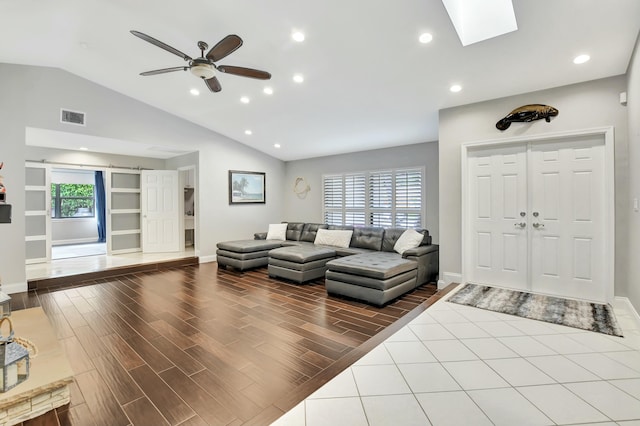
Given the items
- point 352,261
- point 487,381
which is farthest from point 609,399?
point 352,261

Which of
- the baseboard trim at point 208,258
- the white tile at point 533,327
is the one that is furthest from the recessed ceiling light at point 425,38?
the baseboard trim at point 208,258

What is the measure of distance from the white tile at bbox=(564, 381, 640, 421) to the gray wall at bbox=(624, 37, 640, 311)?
1530 millimetres

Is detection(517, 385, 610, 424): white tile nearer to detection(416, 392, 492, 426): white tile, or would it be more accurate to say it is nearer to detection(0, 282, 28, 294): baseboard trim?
detection(416, 392, 492, 426): white tile

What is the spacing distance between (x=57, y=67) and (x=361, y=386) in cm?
623

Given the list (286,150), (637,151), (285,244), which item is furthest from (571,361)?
(286,150)

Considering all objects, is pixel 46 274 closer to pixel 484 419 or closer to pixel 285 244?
pixel 285 244

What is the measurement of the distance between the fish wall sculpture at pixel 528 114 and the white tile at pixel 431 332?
2.80 metres

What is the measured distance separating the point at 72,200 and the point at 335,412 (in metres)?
11.1

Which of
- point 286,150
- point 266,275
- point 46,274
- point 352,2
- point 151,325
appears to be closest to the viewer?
point 352,2

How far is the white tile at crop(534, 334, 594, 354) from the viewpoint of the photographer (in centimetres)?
245

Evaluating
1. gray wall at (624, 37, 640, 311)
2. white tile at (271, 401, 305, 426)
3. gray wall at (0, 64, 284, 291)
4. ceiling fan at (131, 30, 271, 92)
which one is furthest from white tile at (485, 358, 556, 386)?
gray wall at (0, 64, 284, 291)

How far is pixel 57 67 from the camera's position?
4711mm

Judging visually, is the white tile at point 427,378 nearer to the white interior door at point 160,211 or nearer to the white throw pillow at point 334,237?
the white throw pillow at point 334,237

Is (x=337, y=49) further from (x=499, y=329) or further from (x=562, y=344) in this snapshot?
(x=562, y=344)
